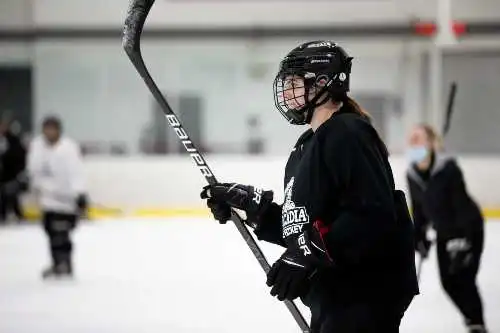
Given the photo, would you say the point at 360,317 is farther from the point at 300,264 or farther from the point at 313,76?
the point at 313,76

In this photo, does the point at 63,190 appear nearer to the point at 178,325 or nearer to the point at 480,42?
the point at 178,325

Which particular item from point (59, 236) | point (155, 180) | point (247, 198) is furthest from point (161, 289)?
point (155, 180)

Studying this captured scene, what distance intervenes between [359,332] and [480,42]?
27.5 feet

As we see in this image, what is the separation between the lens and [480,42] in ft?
31.7

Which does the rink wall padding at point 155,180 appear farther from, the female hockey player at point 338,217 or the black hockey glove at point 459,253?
the female hockey player at point 338,217

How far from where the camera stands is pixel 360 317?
5.74ft

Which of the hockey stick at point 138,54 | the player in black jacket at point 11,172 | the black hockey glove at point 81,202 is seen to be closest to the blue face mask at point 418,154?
the hockey stick at point 138,54

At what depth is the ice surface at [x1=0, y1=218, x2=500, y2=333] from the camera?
4.55 metres

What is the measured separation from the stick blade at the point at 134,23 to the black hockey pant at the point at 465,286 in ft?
7.74

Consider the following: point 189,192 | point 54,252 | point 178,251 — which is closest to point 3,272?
point 54,252

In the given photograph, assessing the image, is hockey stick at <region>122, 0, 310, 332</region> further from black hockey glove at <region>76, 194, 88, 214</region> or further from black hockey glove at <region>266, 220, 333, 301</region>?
black hockey glove at <region>76, 194, 88, 214</region>

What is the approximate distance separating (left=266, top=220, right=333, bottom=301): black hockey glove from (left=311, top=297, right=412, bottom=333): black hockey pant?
0.08 metres

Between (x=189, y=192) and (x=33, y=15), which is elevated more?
(x=33, y=15)

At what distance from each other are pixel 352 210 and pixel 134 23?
2.79 feet
